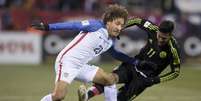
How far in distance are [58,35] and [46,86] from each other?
6.55 m

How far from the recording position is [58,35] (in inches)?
918

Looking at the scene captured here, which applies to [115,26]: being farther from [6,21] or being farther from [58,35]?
[6,21]

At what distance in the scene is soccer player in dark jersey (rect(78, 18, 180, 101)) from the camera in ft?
38.9

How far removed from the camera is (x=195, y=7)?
83.4 feet

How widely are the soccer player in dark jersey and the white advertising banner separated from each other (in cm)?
1089

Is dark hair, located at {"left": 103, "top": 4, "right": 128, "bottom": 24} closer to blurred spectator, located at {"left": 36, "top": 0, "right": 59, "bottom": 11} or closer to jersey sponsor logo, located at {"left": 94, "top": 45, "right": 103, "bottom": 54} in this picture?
jersey sponsor logo, located at {"left": 94, "top": 45, "right": 103, "bottom": 54}

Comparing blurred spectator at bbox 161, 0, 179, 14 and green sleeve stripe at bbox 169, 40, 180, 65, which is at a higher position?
blurred spectator at bbox 161, 0, 179, 14

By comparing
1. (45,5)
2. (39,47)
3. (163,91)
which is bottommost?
(163,91)

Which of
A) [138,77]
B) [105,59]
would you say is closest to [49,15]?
[105,59]

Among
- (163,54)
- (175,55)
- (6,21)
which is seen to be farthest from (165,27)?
(6,21)

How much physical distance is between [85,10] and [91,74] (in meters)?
Result: 13.9

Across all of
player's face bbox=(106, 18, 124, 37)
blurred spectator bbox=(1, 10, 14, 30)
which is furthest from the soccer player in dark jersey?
blurred spectator bbox=(1, 10, 14, 30)

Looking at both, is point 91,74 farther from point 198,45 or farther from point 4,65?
point 198,45

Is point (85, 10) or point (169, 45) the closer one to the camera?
point (169, 45)
